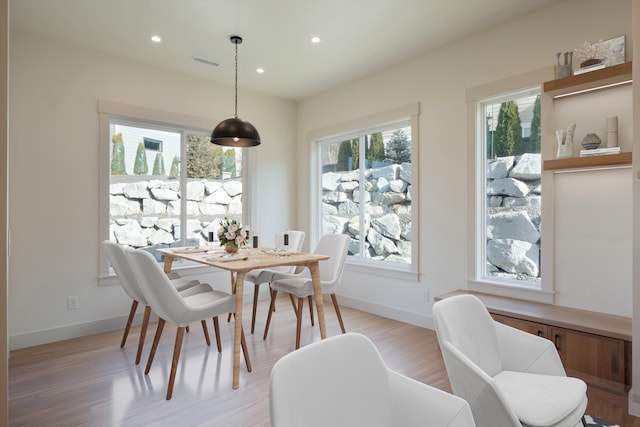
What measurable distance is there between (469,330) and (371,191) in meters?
2.83

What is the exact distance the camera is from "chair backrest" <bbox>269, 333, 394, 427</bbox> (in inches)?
A: 38.6

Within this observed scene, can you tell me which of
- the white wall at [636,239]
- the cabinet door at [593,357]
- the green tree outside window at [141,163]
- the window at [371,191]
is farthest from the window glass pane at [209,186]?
the white wall at [636,239]

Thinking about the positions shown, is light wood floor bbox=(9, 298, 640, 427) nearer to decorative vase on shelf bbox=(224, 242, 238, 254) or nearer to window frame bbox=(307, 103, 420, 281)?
window frame bbox=(307, 103, 420, 281)

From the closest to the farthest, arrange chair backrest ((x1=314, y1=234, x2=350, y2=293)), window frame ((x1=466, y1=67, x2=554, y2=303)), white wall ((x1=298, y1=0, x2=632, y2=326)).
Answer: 1. white wall ((x1=298, y1=0, x2=632, y2=326))
2. window frame ((x1=466, y1=67, x2=554, y2=303))
3. chair backrest ((x1=314, y1=234, x2=350, y2=293))

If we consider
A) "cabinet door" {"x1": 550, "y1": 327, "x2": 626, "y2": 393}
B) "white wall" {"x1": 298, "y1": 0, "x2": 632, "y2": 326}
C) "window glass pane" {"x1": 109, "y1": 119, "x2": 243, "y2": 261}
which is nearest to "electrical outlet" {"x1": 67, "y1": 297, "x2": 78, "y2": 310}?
"window glass pane" {"x1": 109, "y1": 119, "x2": 243, "y2": 261}

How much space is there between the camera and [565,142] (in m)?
2.69

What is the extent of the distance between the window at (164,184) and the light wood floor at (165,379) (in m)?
1.01

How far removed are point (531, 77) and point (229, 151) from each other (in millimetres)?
3411

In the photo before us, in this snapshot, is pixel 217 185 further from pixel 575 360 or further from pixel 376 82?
pixel 575 360

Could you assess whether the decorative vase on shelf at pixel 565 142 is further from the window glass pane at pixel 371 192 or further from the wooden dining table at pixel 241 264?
the wooden dining table at pixel 241 264

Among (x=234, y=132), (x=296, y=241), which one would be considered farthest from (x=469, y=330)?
(x=296, y=241)

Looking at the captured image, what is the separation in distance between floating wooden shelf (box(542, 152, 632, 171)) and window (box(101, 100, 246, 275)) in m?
3.49

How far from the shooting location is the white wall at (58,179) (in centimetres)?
321

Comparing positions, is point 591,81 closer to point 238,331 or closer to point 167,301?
point 238,331
